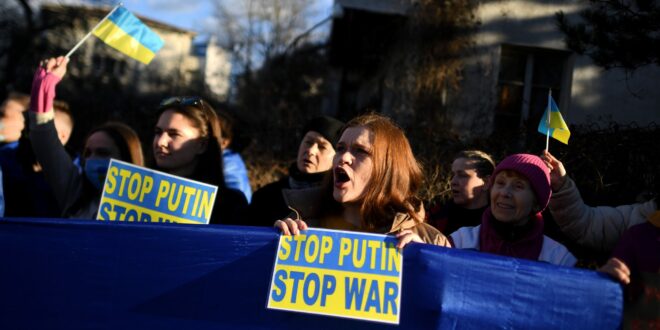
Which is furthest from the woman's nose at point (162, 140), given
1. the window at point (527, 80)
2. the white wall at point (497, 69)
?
the window at point (527, 80)

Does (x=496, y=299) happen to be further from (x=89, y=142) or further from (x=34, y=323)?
(x=89, y=142)

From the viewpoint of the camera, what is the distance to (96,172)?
3809 mm

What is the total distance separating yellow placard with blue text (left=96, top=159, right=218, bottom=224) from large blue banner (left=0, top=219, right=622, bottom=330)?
1.49ft

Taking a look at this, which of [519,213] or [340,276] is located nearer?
[340,276]

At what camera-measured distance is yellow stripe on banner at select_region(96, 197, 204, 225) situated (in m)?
3.31

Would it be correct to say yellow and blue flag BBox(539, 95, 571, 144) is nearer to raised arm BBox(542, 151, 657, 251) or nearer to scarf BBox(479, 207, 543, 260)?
raised arm BBox(542, 151, 657, 251)

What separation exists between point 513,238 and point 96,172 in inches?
94.5

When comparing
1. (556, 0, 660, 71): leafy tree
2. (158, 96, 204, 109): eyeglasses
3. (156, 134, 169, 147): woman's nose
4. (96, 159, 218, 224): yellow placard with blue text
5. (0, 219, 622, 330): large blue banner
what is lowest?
(0, 219, 622, 330): large blue banner

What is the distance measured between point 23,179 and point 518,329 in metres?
3.28

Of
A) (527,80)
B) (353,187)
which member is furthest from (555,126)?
(527,80)

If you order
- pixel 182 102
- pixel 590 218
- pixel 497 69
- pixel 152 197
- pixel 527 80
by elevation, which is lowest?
pixel 152 197

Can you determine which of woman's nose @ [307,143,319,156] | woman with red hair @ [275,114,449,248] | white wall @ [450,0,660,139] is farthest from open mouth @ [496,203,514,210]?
white wall @ [450,0,660,139]

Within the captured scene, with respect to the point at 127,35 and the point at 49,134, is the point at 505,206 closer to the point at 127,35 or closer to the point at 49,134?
→ the point at 49,134

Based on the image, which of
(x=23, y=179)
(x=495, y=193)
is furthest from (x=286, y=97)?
(x=495, y=193)
